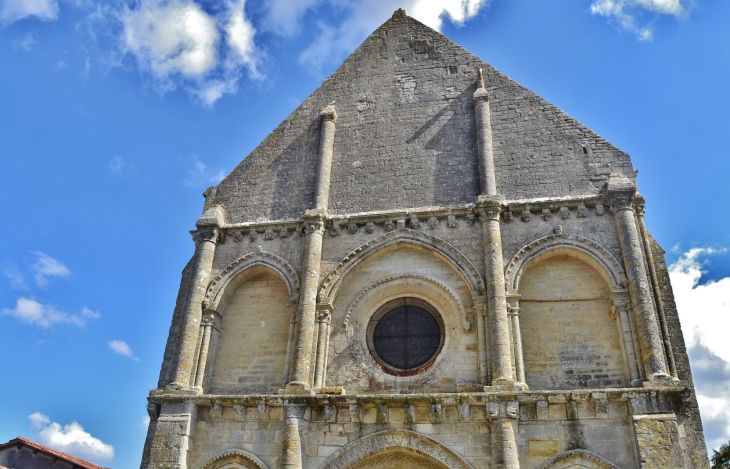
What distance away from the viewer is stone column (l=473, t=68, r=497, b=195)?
1140 centimetres

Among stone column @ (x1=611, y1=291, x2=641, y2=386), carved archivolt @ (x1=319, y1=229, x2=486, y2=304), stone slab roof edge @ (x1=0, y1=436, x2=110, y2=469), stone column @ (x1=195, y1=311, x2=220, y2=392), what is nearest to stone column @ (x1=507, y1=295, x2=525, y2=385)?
carved archivolt @ (x1=319, y1=229, x2=486, y2=304)

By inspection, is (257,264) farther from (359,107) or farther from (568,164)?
(568,164)

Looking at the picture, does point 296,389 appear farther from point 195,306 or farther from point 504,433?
point 504,433

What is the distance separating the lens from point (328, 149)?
12.8m

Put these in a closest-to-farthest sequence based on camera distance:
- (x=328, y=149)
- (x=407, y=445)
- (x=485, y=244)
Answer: (x=407, y=445) → (x=485, y=244) → (x=328, y=149)

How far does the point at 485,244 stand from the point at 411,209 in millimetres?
1695

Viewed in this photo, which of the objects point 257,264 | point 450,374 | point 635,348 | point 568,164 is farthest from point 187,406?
point 568,164

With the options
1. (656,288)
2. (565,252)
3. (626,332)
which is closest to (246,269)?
(565,252)

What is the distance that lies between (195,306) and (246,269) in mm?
1208

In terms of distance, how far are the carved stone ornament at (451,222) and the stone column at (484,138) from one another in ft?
2.63

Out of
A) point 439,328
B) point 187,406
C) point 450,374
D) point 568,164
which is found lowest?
point 187,406

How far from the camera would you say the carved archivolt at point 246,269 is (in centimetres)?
1121

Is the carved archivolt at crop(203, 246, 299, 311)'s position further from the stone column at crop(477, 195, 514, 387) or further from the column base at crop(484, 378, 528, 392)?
the column base at crop(484, 378, 528, 392)

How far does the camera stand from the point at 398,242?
36.9 ft
